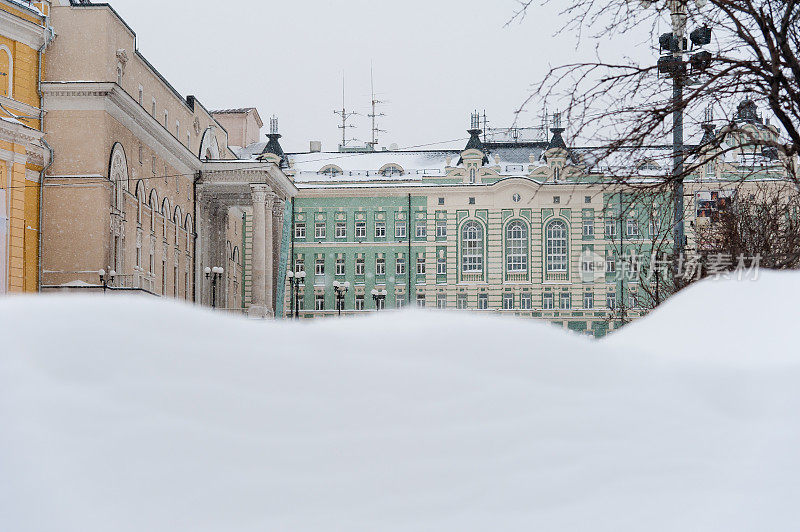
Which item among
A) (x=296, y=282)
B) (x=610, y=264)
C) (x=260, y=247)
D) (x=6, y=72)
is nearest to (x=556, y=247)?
(x=610, y=264)

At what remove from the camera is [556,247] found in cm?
5719

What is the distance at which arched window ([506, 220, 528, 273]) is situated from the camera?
187 feet

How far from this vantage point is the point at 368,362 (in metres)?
2.69

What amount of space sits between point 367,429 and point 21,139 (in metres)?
28.0

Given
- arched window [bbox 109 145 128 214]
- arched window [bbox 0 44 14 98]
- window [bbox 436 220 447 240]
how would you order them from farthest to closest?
1. window [bbox 436 220 447 240]
2. arched window [bbox 109 145 128 214]
3. arched window [bbox 0 44 14 98]

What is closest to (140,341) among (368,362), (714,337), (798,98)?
(368,362)

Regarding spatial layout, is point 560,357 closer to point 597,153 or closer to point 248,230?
point 597,153

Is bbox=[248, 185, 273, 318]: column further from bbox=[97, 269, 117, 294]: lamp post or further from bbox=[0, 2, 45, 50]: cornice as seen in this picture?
bbox=[0, 2, 45, 50]: cornice

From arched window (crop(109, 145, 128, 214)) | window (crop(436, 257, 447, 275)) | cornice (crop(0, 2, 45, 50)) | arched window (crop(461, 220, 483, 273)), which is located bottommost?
window (crop(436, 257, 447, 275))

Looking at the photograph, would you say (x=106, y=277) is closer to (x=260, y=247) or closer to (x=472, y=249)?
(x=260, y=247)

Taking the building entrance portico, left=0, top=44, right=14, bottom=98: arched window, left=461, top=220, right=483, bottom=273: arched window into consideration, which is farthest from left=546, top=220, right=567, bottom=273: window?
left=0, top=44, right=14, bottom=98: arched window

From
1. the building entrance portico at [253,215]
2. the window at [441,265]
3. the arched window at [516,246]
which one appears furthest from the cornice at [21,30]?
the arched window at [516,246]

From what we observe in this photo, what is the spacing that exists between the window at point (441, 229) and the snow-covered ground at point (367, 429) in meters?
54.7

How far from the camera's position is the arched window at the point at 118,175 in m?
32.3
